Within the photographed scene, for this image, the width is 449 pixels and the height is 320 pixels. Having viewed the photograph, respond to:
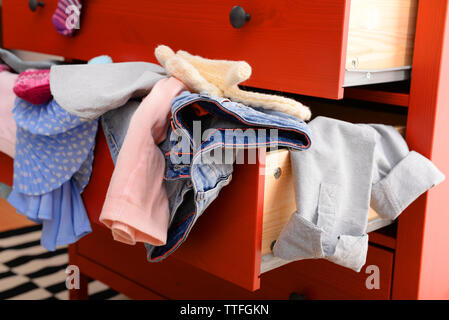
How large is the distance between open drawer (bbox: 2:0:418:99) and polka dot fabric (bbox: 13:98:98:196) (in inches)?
10.9

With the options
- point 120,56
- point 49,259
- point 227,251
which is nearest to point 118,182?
point 227,251

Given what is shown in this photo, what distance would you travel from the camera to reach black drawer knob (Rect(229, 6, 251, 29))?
0.82 metres

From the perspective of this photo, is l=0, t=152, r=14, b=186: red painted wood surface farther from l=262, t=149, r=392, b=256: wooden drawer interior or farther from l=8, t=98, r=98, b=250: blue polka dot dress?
l=262, t=149, r=392, b=256: wooden drawer interior

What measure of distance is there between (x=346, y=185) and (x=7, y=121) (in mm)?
535

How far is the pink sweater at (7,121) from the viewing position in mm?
832

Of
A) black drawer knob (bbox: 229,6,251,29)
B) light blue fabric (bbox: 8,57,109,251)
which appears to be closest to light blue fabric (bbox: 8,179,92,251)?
light blue fabric (bbox: 8,57,109,251)

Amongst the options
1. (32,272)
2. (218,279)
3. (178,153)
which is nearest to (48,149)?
(178,153)

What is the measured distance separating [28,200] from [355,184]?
496 millimetres

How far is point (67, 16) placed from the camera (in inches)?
45.0

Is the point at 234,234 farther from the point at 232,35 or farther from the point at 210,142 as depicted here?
the point at 232,35
